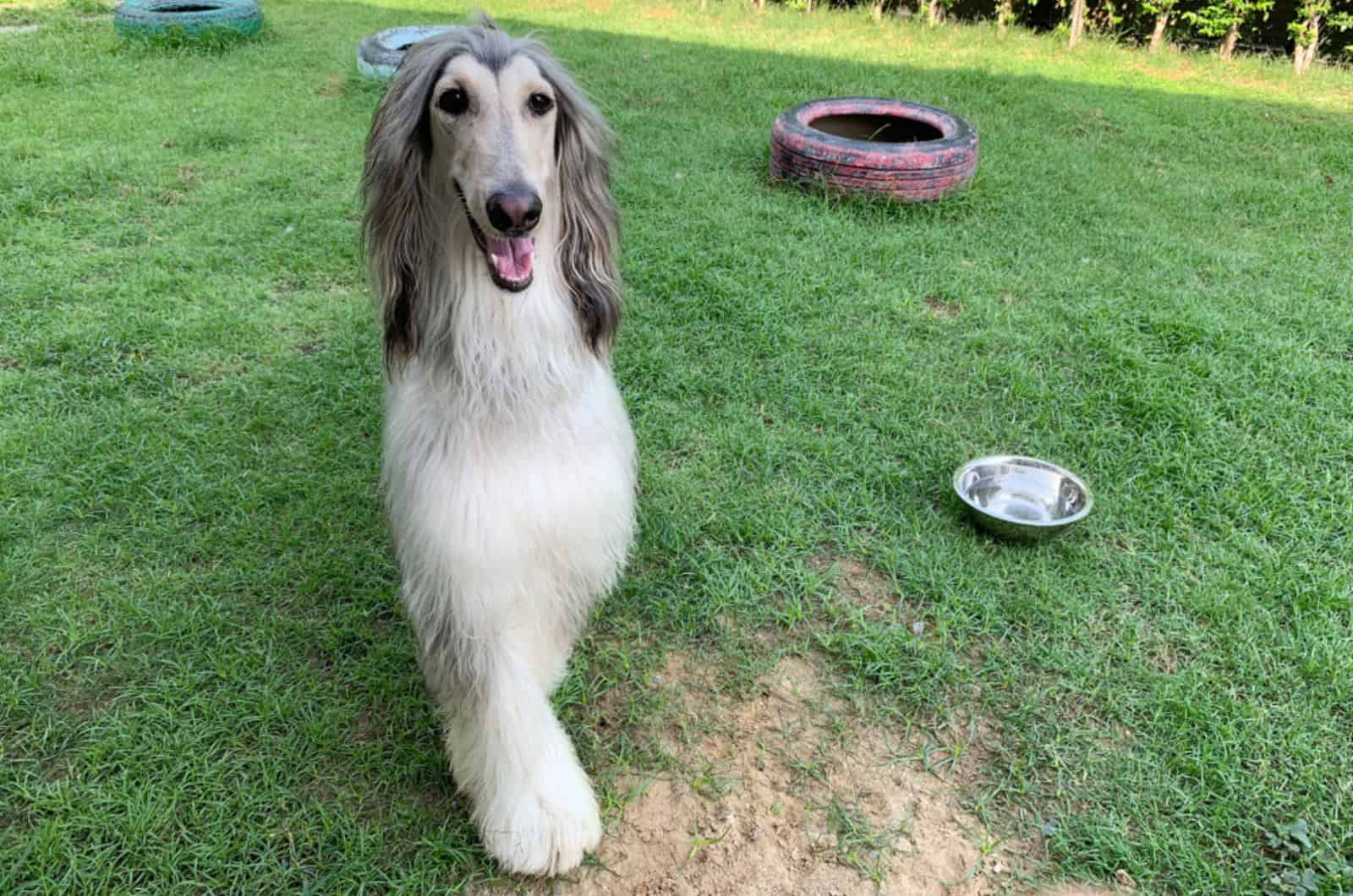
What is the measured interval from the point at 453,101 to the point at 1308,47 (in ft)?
32.5

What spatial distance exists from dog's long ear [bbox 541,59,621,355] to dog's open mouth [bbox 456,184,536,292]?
211 millimetres

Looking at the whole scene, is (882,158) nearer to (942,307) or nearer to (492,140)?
(942,307)

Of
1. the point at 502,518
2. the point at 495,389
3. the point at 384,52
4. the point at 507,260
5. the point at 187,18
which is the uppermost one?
the point at 187,18

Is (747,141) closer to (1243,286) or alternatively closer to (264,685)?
(1243,286)

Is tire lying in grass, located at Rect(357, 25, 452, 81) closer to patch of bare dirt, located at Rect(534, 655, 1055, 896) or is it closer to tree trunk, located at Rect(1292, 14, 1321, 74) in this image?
patch of bare dirt, located at Rect(534, 655, 1055, 896)

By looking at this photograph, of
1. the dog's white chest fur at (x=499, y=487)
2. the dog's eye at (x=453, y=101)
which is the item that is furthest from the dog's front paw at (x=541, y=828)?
the dog's eye at (x=453, y=101)

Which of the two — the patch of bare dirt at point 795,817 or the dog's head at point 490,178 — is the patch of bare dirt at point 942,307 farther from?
the dog's head at point 490,178

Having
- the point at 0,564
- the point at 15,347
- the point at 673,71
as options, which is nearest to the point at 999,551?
the point at 0,564

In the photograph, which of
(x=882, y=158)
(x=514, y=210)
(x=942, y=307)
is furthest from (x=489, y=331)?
(x=882, y=158)

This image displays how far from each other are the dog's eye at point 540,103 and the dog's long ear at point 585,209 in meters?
0.07

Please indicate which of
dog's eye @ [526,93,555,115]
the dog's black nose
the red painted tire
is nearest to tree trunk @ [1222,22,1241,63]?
the red painted tire

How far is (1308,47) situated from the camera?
8.44 meters

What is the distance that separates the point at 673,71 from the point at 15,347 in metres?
5.82

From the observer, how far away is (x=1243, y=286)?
4.55 metres
